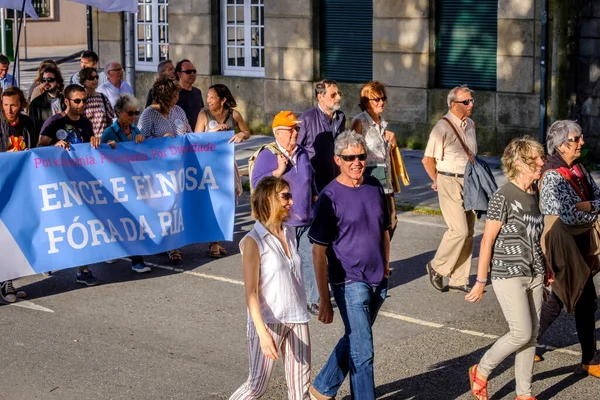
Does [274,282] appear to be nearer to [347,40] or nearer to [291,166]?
[291,166]

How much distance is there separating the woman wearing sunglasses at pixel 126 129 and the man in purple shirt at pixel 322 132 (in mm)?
1841

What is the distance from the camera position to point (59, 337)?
30.0 ft

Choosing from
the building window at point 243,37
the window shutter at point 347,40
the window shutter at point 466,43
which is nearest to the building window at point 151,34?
the building window at point 243,37

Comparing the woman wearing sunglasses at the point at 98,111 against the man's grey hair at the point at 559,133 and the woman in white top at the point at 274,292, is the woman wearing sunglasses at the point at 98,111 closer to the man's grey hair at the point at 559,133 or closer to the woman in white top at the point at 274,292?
the man's grey hair at the point at 559,133

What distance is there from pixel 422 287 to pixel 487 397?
125 inches

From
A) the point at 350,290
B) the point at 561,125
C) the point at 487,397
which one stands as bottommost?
the point at 487,397

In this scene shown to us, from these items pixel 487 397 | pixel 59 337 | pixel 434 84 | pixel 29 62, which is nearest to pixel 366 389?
pixel 487 397

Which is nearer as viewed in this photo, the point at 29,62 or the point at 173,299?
the point at 173,299

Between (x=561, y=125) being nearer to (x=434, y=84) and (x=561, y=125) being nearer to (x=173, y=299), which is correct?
(x=173, y=299)

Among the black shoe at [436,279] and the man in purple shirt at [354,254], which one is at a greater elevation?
Answer: the man in purple shirt at [354,254]

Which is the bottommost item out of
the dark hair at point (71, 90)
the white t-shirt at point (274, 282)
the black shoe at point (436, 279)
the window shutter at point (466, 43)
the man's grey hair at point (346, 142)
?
the black shoe at point (436, 279)

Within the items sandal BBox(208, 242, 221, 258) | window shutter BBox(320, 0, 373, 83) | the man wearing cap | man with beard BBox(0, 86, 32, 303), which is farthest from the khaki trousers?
window shutter BBox(320, 0, 373, 83)

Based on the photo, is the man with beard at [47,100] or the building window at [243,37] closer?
the man with beard at [47,100]

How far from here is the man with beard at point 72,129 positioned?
10.8 m
